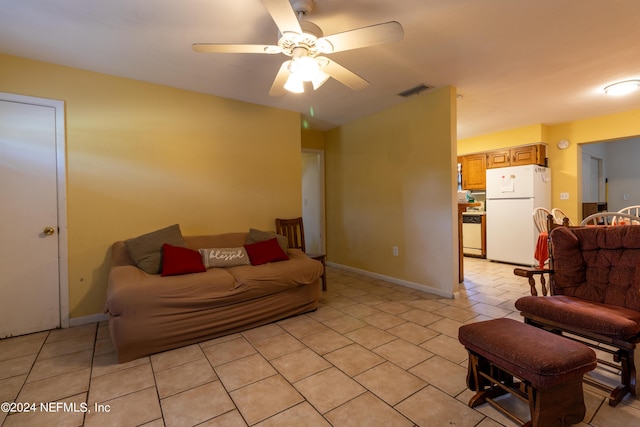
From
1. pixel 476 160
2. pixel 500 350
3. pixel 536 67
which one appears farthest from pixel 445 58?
pixel 476 160

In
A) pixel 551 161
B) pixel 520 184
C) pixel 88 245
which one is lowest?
pixel 88 245

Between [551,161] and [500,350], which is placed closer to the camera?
[500,350]

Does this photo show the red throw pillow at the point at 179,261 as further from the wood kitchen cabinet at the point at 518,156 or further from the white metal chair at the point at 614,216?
the wood kitchen cabinet at the point at 518,156

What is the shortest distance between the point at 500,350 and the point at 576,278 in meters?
1.22

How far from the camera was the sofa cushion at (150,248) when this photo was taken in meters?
2.55

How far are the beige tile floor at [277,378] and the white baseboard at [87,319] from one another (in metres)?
0.08

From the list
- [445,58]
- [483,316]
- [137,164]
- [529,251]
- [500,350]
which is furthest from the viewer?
[529,251]

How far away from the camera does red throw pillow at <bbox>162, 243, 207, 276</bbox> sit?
2.47 m

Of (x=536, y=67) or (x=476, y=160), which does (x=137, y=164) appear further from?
(x=476, y=160)

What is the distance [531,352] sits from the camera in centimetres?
128

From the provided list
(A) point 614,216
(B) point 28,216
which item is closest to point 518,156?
(A) point 614,216

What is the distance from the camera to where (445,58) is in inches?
102

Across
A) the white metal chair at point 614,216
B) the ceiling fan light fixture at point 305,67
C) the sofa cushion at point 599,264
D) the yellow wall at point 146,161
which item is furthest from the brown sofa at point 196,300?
the white metal chair at point 614,216

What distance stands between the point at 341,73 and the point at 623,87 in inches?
134
